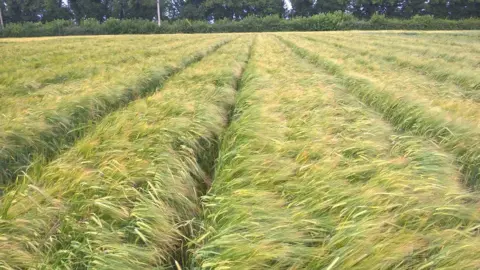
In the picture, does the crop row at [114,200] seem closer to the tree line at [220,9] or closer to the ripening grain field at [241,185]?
the ripening grain field at [241,185]

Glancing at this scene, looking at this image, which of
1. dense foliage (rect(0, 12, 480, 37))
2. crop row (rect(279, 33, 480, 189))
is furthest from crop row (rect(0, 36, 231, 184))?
dense foliage (rect(0, 12, 480, 37))

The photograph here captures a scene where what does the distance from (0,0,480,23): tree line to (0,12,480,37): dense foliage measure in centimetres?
1300

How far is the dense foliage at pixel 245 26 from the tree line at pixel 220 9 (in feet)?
42.7

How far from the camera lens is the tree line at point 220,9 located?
238 feet

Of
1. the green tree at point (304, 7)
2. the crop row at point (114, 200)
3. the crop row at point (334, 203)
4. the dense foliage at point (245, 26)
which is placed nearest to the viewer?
the crop row at point (334, 203)

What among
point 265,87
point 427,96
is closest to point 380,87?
point 427,96

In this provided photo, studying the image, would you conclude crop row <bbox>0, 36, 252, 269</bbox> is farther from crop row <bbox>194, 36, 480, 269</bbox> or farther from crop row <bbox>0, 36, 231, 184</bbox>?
crop row <bbox>0, 36, 231, 184</bbox>

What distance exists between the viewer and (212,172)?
399 centimetres

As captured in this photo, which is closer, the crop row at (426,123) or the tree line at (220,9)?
the crop row at (426,123)

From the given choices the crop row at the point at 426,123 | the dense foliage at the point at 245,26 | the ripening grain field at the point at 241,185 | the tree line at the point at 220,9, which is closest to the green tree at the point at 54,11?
the tree line at the point at 220,9

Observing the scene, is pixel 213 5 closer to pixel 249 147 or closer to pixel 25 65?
pixel 25 65

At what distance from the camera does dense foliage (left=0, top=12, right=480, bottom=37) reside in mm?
55688

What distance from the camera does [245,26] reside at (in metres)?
60.5

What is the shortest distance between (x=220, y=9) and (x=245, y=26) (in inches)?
944
